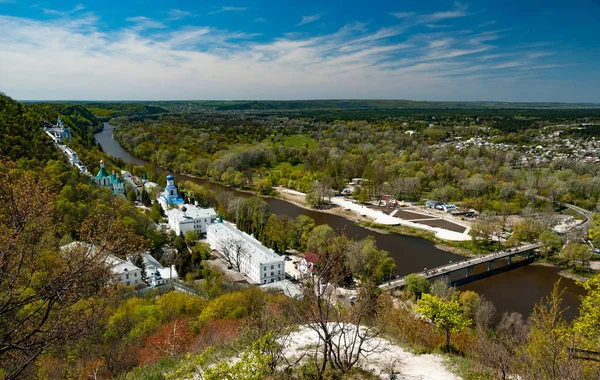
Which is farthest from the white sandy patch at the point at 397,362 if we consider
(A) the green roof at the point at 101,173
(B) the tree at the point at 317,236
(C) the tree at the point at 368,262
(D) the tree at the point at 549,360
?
(A) the green roof at the point at 101,173

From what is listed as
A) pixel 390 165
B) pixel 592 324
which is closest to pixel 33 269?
pixel 592 324

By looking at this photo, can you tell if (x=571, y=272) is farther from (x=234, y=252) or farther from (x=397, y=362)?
(x=397, y=362)

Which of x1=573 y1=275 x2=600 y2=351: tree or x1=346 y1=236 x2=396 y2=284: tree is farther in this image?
x1=346 y1=236 x2=396 y2=284: tree

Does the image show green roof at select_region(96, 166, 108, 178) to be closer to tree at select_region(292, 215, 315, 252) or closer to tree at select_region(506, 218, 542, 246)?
tree at select_region(292, 215, 315, 252)

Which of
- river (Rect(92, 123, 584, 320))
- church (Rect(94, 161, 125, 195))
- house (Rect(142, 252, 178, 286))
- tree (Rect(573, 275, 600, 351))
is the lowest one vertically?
river (Rect(92, 123, 584, 320))

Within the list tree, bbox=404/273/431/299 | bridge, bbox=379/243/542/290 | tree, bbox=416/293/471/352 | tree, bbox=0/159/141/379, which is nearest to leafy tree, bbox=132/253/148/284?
bridge, bbox=379/243/542/290

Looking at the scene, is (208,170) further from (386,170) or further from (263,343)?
(263,343)

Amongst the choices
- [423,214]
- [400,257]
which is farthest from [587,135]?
[400,257]
